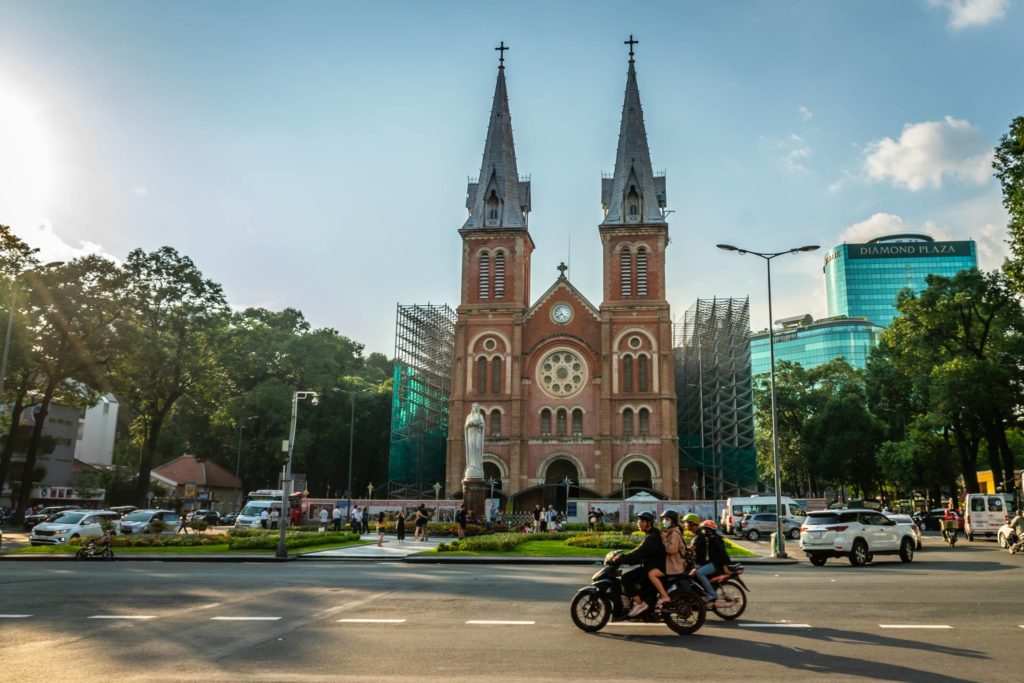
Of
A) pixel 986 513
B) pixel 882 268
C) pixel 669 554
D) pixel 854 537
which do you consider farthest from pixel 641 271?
pixel 882 268

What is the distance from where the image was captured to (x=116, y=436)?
8506cm

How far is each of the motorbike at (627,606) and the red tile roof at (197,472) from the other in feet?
207

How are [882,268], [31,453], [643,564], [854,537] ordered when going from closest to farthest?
[643,564], [854,537], [31,453], [882,268]

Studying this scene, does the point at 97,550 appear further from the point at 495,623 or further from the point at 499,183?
the point at 499,183

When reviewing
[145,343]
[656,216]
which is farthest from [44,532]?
[656,216]

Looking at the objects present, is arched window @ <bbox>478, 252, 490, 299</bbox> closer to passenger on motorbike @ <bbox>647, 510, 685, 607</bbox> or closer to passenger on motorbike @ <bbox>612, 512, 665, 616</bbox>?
passenger on motorbike @ <bbox>647, 510, 685, 607</bbox>

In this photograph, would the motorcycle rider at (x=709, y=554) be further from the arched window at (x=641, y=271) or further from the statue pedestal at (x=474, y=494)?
the arched window at (x=641, y=271)

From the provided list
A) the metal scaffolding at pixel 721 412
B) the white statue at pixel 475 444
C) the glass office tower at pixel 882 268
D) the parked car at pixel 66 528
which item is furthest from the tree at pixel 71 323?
the glass office tower at pixel 882 268

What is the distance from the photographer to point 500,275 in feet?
199

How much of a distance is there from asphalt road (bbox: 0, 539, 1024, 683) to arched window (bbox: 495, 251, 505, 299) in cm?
4363

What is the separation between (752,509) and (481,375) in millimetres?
24359

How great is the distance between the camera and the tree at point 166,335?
152ft

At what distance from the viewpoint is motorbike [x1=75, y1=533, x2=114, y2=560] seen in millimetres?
23953

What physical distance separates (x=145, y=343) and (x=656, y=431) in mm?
32550
